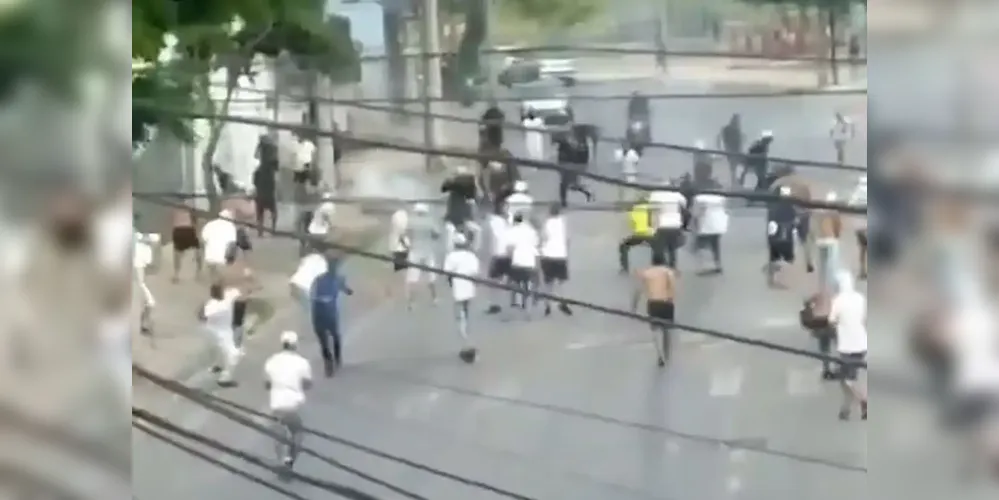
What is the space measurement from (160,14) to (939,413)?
2.70 feet

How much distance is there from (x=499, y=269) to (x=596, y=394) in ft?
0.51

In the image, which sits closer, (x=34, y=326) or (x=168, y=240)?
(x=34, y=326)

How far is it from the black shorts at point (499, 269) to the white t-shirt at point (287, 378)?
203mm

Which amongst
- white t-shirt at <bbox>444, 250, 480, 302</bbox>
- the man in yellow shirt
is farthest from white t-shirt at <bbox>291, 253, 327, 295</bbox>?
the man in yellow shirt

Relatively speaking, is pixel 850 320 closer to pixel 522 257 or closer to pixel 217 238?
pixel 522 257

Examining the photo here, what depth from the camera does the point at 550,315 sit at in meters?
1.11

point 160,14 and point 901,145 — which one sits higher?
point 160,14

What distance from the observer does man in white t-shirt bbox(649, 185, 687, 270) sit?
1.09 meters

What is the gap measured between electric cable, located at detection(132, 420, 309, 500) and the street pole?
1.15 ft

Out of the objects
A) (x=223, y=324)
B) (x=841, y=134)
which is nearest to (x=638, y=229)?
(x=841, y=134)

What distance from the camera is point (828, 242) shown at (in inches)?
42.4

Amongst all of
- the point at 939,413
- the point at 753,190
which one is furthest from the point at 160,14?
the point at 939,413

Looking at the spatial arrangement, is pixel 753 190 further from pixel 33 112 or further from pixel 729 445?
pixel 33 112

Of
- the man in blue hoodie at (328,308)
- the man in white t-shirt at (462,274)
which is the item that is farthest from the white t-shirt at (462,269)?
the man in blue hoodie at (328,308)
